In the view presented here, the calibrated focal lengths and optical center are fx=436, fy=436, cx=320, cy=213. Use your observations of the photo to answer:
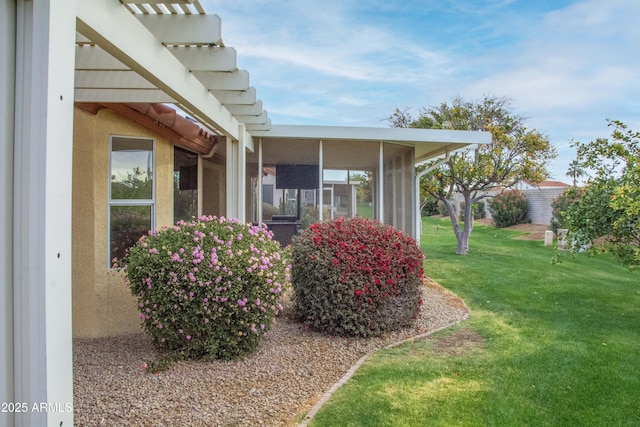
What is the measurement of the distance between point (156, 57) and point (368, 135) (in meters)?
5.49

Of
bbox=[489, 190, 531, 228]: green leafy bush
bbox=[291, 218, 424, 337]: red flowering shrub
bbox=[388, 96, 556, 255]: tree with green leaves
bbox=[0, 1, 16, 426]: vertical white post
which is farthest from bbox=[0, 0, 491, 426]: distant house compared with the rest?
bbox=[489, 190, 531, 228]: green leafy bush

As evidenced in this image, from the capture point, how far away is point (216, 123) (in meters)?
5.31

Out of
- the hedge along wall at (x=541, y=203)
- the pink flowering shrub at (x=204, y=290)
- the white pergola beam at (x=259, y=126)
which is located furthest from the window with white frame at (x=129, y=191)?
the hedge along wall at (x=541, y=203)

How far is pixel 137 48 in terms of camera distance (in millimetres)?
2768

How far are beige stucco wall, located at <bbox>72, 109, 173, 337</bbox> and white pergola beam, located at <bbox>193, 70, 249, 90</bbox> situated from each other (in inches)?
56.3

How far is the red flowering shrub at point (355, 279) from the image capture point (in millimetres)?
5184

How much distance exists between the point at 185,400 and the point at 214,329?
36.4 inches

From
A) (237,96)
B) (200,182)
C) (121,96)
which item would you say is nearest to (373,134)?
(200,182)

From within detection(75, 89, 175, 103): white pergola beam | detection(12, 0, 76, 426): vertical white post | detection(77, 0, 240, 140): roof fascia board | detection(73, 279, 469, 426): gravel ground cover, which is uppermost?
detection(75, 89, 175, 103): white pergola beam

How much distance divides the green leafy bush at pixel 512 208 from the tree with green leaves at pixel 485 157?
986 cm

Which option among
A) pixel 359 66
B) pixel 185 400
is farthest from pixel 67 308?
pixel 359 66

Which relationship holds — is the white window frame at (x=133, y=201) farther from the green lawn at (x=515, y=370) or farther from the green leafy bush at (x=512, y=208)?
the green leafy bush at (x=512, y=208)

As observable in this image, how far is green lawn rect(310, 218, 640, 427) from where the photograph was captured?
3.23m

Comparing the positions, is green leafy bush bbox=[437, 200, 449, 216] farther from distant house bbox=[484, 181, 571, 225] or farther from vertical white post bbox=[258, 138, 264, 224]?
vertical white post bbox=[258, 138, 264, 224]
